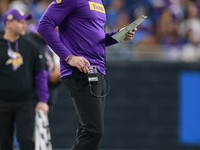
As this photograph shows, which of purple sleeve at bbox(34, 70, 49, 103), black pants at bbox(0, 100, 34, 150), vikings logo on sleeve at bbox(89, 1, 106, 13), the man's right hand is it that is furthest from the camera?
purple sleeve at bbox(34, 70, 49, 103)

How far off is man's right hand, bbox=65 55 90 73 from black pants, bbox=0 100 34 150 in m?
1.30

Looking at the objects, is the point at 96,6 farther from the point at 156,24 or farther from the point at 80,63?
the point at 156,24

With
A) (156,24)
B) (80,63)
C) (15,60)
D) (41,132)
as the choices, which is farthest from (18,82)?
(156,24)

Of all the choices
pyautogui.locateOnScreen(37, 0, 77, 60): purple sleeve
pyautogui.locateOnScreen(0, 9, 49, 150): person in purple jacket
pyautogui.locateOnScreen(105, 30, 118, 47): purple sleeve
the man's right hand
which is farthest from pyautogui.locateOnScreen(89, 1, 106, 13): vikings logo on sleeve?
pyautogui.locateOnScreen(0, 9, 49, 150): person in purple jacket

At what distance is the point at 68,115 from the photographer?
7.95m

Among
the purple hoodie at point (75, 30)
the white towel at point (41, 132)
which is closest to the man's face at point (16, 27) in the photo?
the white towel at point (41, 132)

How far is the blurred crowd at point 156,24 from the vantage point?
26.2ft

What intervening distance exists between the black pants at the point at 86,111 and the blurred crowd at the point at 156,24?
3806 mm

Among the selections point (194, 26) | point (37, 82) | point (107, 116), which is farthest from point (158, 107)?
point (37, 82)

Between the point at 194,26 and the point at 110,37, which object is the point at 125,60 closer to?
the point at 194,26

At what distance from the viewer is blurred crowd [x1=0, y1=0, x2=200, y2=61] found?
799 centimetres

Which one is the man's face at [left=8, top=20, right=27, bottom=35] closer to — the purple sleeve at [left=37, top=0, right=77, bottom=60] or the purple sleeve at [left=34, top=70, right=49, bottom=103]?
the purple sleeve at [left=34, top=70, right=49, bottom=103]

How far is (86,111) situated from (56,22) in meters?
0.80

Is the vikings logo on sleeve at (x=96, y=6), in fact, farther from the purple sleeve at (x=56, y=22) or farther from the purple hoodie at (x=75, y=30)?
the purple sleeve at (x=56, y=22)
